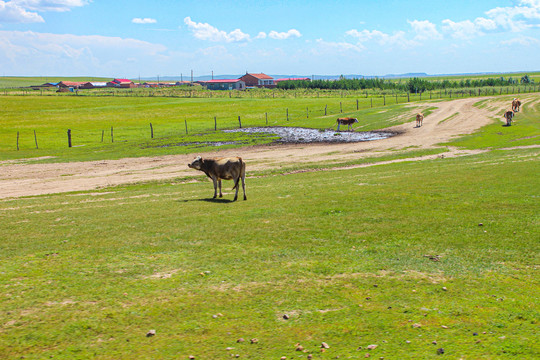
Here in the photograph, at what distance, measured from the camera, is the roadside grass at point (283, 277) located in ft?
23.9

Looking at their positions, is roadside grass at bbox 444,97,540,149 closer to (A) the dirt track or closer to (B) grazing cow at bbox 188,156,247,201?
(A) the dirt track

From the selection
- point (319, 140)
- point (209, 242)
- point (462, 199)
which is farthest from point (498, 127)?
point (209, 242)

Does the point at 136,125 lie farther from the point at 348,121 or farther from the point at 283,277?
the point at 283,277

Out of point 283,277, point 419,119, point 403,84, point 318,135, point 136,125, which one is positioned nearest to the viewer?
point 283,277

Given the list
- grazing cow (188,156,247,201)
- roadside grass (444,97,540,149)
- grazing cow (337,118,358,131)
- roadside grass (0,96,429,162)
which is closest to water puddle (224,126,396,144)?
grazing cow (337,118,358,131)

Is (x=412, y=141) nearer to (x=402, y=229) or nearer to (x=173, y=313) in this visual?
(x=402, y=229)

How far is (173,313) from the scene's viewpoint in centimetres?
845

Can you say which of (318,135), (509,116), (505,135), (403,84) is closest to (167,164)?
(318,135)

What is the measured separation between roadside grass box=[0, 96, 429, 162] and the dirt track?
14.8 feet

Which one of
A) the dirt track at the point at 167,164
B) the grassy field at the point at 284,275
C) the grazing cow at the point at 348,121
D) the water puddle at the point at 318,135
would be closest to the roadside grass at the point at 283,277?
the grassy field at the point at 284,275

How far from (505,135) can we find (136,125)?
5483 centimetres

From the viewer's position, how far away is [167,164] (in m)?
37.5

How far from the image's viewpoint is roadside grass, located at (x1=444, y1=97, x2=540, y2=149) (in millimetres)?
36447

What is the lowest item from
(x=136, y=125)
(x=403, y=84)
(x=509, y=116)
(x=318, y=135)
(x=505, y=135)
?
(x=318, y=135)
